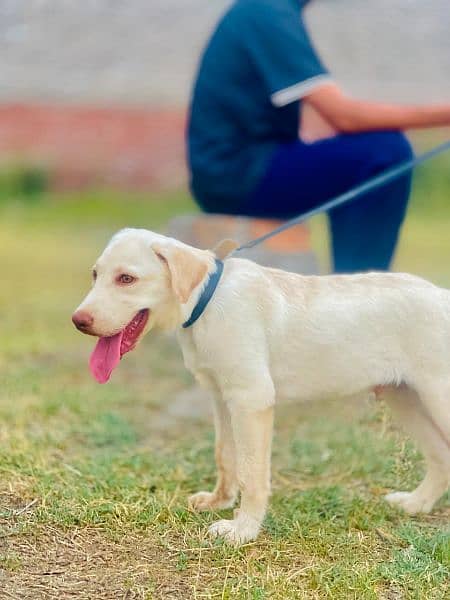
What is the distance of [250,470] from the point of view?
2.58 meters

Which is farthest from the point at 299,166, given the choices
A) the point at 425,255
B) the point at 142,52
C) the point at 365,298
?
Result: the point at 142,52

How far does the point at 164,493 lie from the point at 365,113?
170 cm

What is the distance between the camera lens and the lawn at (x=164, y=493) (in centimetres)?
240

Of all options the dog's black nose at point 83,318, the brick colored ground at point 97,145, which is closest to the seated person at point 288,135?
the dog's black nose at point 83,318

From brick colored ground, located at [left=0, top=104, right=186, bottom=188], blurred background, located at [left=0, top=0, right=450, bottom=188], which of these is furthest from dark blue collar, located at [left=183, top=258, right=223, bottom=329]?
brick colored ground, located at [left=0, top=104, right=186, bottom=188]

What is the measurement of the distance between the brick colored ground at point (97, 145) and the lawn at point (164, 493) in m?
4.68

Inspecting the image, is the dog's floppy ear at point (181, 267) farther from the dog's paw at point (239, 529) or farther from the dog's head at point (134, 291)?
the dog's paw at point (239, 529)

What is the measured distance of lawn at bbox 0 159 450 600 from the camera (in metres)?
2.40

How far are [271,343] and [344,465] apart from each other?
0.98 m

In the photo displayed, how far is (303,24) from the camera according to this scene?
3875 millimetres

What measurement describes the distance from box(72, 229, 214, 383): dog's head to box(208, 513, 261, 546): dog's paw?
1.56 feet

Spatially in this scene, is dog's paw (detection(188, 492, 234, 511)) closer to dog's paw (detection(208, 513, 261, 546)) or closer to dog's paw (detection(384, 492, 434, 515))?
dog's paw (detection(208, 513, 261, 546))

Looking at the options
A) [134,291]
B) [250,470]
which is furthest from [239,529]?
[134,291]

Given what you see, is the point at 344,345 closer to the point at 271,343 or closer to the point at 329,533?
the point at 271,343
